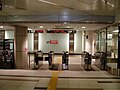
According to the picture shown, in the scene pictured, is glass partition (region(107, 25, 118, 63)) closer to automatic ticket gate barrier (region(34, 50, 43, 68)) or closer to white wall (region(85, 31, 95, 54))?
automatic ticket gate barrier (region(34, 50, 43, 68))

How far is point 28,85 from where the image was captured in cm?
817

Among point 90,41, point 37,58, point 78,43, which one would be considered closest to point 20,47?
point 37,58

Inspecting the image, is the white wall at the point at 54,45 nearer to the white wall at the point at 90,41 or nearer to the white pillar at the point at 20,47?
the white wall at the point at 90,41

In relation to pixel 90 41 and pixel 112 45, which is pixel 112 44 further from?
pixel 90 41

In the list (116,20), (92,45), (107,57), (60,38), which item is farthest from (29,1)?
(60,38)

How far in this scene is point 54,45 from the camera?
84.6ft

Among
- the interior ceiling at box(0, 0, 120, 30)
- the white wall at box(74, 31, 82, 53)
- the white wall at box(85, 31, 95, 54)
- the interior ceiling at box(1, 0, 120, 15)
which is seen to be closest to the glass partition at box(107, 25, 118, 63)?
the interior ceiling at box(0, 0, 120, 30)

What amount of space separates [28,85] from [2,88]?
1.02 m

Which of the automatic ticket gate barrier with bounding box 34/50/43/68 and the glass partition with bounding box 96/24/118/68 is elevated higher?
the glass partition with bounding box 96/24/118/68

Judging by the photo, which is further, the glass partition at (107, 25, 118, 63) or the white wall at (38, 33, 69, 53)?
the white wall at (38, 33, 69, 53)

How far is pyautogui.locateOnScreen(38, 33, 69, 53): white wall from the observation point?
2569cm

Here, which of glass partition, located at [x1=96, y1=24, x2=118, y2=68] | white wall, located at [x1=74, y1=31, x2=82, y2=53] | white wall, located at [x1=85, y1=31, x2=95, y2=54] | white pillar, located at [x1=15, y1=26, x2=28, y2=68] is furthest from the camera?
white wall, located at [x1=74, y1=31, x2=82, y2=53]

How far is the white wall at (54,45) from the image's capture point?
2569 cm

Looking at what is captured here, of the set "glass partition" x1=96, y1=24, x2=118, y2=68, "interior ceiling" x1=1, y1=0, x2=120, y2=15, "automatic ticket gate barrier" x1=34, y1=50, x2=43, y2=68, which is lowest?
"automatic ticket gate barrier" x1=34, y1=50, x2=43, y2=68
